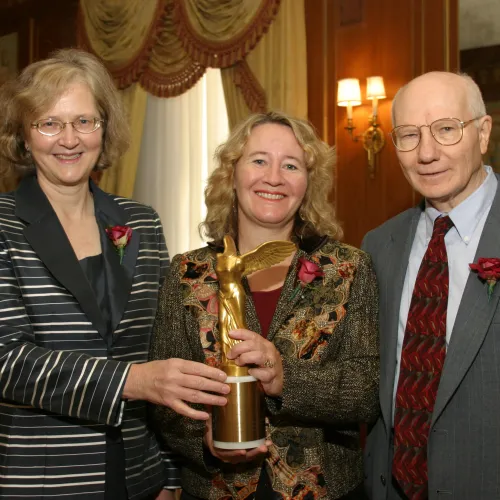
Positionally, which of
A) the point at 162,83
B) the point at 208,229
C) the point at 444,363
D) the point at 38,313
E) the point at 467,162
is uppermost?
the point at 162,83

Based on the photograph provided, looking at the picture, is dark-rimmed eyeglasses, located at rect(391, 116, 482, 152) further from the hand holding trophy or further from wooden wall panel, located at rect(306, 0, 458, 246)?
wooden wall panel, located at rect(306, 0, 458, 246)

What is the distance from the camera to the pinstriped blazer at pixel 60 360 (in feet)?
6.85

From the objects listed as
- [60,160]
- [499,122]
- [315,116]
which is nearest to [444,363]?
[60,160]

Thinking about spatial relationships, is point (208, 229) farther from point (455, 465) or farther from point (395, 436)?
point (455, 465)

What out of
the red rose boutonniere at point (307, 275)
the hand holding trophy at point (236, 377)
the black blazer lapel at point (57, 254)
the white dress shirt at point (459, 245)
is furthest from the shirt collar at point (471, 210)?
the black blazer lapel at point (57, 254)

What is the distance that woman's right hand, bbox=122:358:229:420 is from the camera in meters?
1.91

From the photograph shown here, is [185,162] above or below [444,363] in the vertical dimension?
above

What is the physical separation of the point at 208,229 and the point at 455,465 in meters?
1.24

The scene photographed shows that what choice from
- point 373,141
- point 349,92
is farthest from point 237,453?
point 349,92

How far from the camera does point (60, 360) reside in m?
2.10

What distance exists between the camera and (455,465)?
208 cm

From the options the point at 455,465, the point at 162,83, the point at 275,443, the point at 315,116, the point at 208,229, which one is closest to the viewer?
the point at 455,465

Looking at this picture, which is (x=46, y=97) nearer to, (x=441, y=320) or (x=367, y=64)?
(x=441, y=320)

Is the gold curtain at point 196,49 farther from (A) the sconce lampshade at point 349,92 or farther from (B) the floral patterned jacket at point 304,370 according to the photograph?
(B) the floral patterned jacket at point 304,370
